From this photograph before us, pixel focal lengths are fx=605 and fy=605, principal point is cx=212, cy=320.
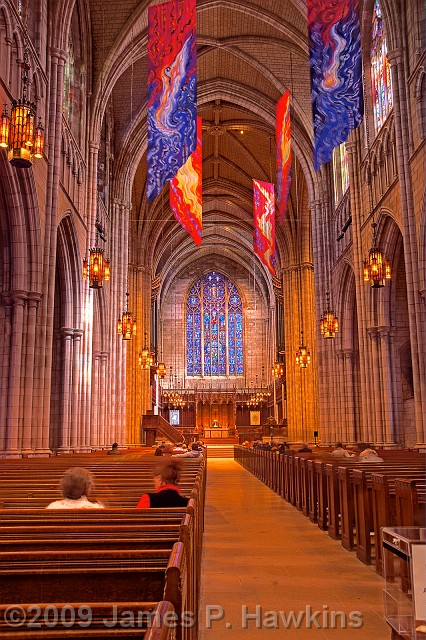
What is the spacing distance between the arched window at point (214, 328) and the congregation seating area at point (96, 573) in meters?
43.4

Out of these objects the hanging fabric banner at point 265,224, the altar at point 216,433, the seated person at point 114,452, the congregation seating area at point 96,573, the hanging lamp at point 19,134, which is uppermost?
the hanging fabric banner at point 265,224

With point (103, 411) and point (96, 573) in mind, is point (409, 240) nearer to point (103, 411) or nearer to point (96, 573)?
point (96, 573)

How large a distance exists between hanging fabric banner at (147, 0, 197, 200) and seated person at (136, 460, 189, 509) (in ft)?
29.1

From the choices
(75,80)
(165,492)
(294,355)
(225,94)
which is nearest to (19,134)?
(165,492)

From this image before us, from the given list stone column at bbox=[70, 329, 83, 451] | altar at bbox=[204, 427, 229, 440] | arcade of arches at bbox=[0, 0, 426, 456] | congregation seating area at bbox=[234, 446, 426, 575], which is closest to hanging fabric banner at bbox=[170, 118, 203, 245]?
arcade of arches at bbox=[0, 0, 426, 456]

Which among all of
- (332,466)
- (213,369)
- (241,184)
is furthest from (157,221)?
(332,466)

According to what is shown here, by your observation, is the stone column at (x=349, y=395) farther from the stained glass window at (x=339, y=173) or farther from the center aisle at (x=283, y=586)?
the center aisle at (x=283, y=586)

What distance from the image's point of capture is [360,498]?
6.29 metres

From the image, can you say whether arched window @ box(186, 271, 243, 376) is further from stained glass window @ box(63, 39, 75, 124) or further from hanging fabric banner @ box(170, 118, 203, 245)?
hanging fabric banner @ box(170, 118, 203, 245)

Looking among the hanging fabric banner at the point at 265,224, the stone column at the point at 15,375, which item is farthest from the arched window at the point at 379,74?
the stone column at the point at 15,375

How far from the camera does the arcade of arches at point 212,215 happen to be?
42.8ft

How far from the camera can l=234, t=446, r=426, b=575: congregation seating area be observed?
513cm

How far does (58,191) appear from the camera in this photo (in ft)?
47.9

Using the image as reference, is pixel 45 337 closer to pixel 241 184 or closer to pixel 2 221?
pixel 2 221
